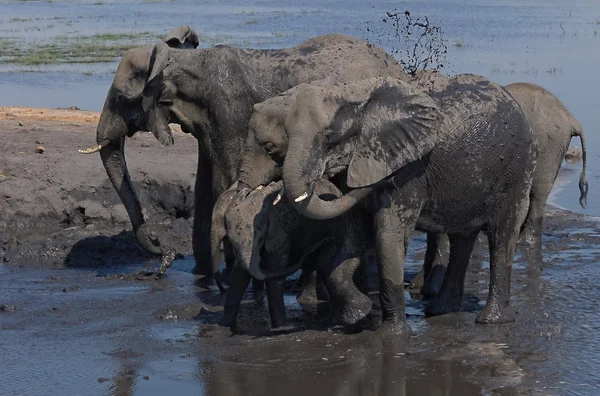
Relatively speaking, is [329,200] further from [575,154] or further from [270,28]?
[270,28]

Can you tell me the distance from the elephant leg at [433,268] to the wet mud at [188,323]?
0.48ft

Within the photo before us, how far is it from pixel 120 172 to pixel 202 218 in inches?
32.3

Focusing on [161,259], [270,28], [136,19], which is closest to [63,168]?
[161,259]

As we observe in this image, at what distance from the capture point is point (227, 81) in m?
9.86

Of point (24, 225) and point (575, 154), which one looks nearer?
point (24, 225)

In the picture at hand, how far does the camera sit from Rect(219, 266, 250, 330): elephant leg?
29.2 feet

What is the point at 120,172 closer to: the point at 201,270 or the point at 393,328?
the point at 201,270

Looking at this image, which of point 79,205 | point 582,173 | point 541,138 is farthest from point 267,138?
point 582,173

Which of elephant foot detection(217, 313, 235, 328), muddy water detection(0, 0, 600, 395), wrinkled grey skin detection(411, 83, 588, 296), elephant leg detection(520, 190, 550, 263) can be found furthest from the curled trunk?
elephant foot detection(217, 313, 235, 328)

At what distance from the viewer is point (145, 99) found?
393 inches

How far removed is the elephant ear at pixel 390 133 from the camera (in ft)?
26.8

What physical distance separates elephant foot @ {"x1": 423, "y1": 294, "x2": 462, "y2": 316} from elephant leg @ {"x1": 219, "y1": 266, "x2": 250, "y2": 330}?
1.42 m

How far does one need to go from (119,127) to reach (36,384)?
124 inches

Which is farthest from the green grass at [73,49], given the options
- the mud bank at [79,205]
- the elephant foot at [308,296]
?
the elephant foot at [308,296]
